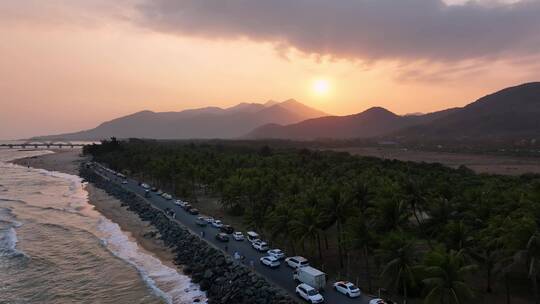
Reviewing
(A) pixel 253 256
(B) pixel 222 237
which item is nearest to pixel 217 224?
(B) pixel 222 237

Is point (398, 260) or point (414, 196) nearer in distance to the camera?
point (398, 260)

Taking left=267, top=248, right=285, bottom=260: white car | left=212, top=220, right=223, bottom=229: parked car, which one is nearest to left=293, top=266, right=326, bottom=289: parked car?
left=267, top=248, right=285, bottom=260: white car

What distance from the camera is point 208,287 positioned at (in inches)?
1786

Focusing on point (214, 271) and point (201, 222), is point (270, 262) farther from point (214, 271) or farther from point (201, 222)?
point (201, 222)

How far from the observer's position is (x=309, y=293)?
116 feet

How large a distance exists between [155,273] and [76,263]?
12247 millimetres

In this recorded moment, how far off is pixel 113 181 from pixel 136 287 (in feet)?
262

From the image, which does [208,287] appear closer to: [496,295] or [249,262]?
[249,262]

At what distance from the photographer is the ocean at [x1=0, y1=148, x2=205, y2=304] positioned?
4512cm

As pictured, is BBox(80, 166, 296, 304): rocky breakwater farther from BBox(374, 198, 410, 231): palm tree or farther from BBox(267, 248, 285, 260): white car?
BBox(374, 198, 410, 231): palm tree

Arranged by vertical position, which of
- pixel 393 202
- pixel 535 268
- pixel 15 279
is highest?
pixel 393 202

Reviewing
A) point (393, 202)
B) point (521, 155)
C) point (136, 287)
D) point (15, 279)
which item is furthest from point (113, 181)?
point (521, 155)

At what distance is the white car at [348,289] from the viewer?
117 feet

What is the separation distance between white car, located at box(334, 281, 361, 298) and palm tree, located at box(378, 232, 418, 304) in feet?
11.5
